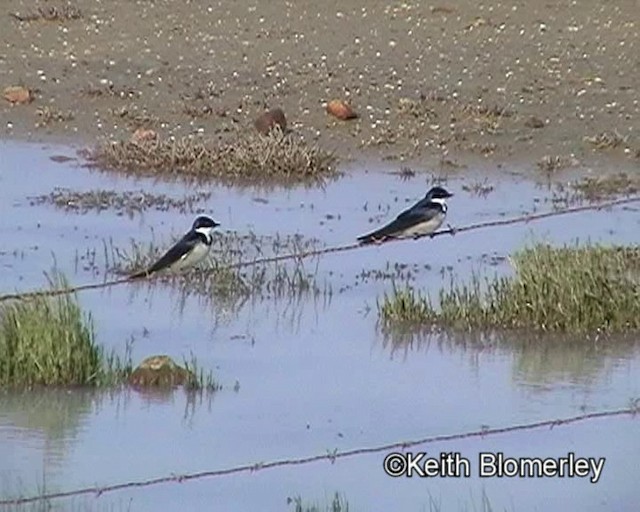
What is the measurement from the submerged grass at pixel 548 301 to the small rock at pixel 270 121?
477 cm

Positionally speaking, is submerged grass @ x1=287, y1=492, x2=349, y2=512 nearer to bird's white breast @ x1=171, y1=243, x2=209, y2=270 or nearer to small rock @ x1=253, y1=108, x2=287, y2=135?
bird's white breast @ x1=171, y1=243, x2=209, y2=270

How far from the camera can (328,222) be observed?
15.0m

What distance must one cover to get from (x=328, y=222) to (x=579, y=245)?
190cm

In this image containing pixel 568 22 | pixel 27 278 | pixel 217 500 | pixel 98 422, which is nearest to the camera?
pixel 217 500

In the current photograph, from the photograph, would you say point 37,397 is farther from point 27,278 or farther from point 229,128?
point 229,128

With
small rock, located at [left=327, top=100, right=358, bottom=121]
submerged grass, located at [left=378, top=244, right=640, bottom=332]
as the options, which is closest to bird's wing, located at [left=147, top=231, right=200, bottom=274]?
submerged grass, located at [left=378, top=244, right=640, bottom=332]

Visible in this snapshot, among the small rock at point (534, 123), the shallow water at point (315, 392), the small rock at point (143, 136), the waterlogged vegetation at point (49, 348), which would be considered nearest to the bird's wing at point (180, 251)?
the shallow water at point (315, 392)

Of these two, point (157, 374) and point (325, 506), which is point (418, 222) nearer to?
point (157, 374)

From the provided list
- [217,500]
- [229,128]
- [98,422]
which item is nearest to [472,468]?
[217,500]

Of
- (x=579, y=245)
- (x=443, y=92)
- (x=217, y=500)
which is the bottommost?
(x=217, y=500)

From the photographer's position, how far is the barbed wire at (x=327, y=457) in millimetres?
9336

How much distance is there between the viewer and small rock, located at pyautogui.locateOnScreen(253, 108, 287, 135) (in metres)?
16.9

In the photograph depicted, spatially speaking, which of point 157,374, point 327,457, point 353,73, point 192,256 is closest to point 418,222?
point 192,256

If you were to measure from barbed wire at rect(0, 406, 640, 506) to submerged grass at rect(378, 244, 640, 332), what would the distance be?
3.47ft
